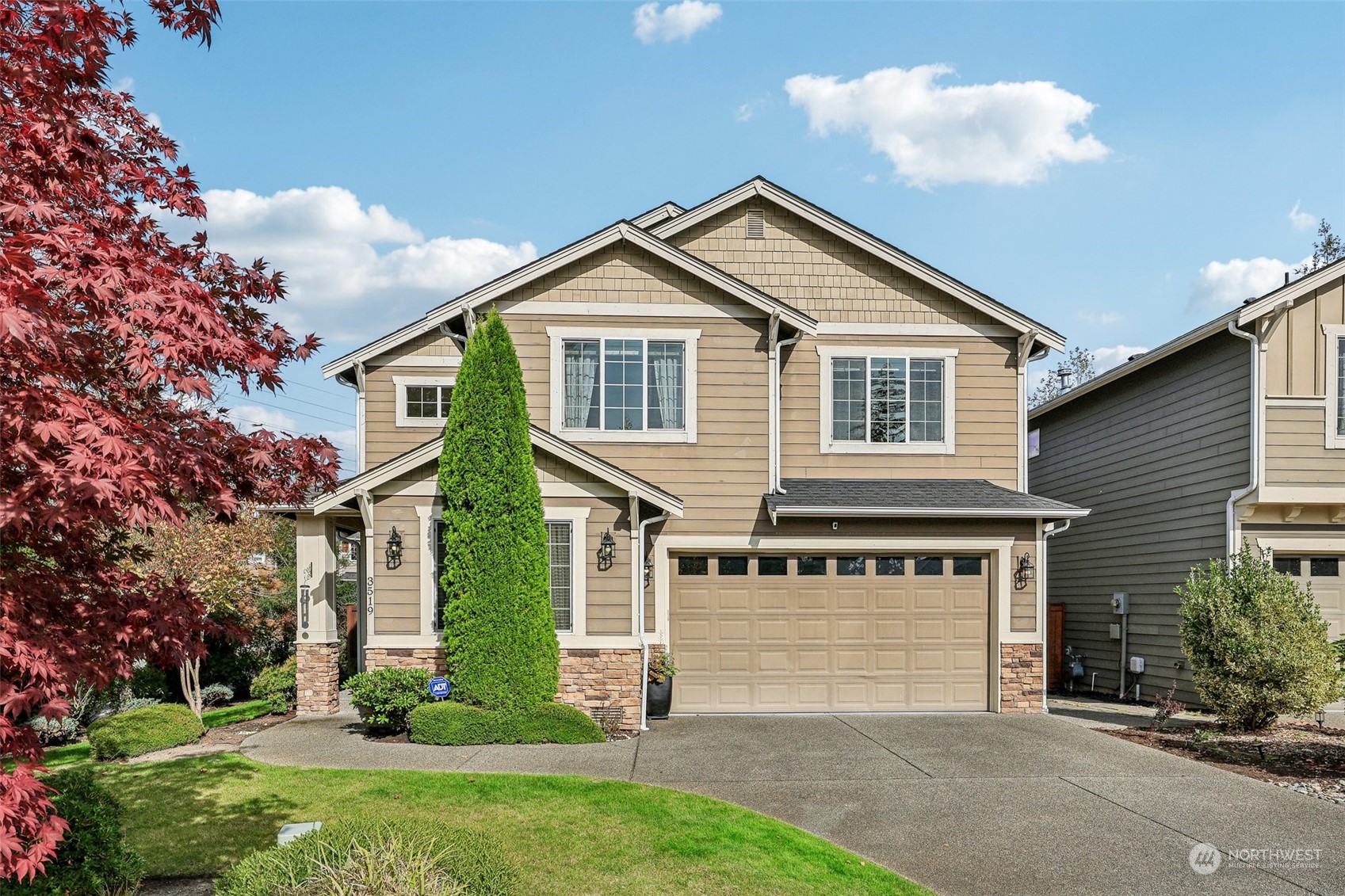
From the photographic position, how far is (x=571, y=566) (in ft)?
37.2

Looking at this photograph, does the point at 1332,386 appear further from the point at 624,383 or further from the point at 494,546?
the point at 494,546

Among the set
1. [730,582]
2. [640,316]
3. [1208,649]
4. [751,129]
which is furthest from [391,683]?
[1208,649]

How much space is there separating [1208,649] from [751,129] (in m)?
9.27

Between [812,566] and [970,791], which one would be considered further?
[812,566]

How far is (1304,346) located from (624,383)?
9637 mm

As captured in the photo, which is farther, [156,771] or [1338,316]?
[1338,316]

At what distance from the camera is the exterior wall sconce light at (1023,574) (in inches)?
496

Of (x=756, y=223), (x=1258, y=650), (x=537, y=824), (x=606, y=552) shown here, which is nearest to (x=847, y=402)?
(x=756, y=223)

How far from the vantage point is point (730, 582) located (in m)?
12.6

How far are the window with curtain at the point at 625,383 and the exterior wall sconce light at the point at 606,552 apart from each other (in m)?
1.94

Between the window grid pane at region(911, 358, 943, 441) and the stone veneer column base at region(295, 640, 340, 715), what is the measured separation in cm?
916

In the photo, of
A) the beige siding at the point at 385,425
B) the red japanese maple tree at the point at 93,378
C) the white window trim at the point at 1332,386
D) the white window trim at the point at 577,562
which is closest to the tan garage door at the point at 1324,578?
the white window trim at the point at 1332,386

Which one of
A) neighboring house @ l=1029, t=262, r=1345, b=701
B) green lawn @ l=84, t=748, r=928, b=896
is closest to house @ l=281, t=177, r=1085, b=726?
neighboring house @ l=1029, t=262, r=1345, b=701

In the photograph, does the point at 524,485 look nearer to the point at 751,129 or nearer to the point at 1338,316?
the point at 751,129
